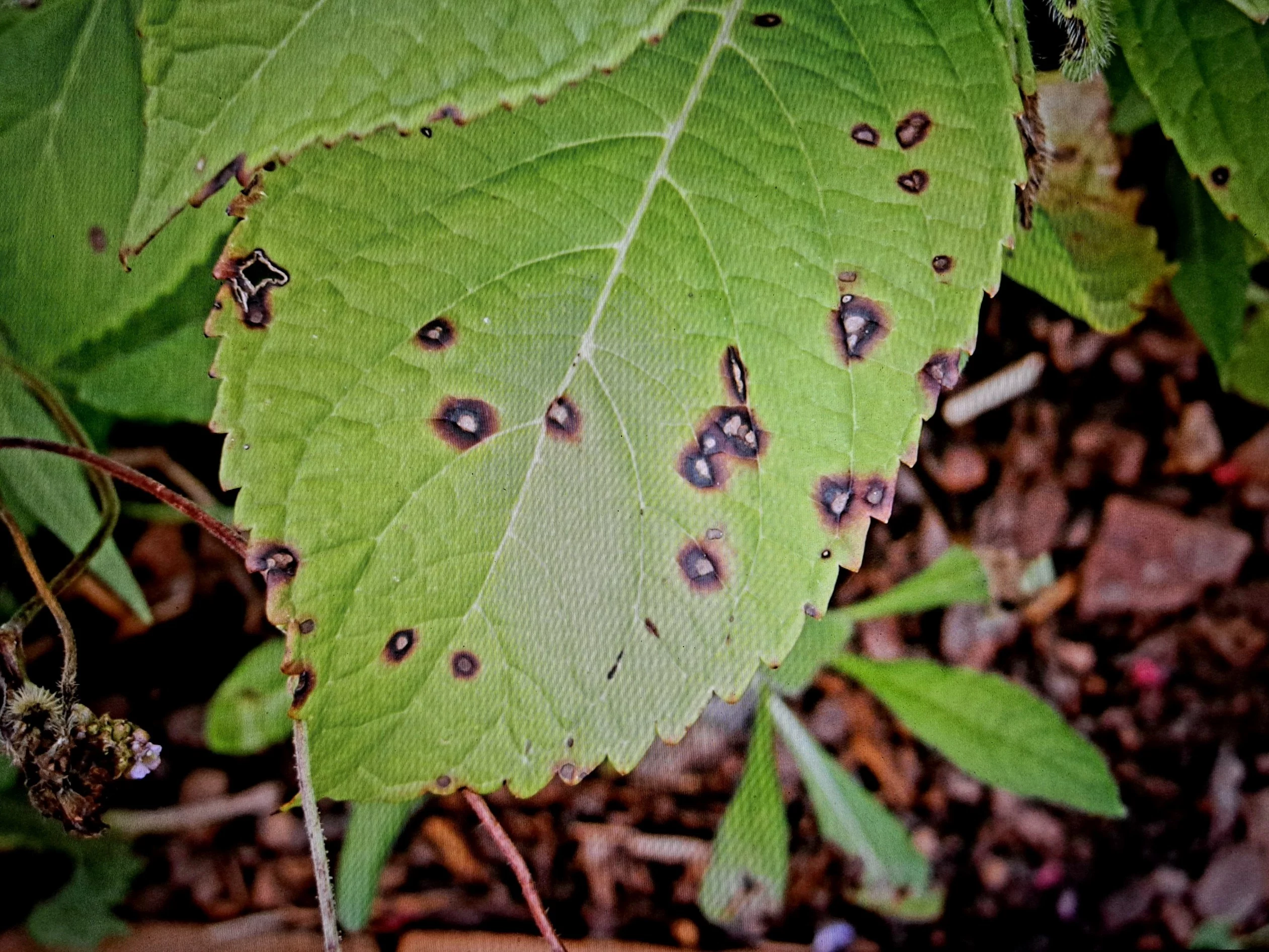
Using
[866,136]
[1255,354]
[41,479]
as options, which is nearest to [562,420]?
[866,136]

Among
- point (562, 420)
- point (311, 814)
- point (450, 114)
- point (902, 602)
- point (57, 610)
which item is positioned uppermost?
point (450, 114)

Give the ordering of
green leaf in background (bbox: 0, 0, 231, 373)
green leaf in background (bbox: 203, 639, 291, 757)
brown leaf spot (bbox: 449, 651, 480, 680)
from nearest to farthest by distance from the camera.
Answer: brown leaf spot (bbox: 449, 651, 480, 680)
green leaf in background (bbox: 0, 0, 231, 373)
green leaf in background (bbox: 203, 639, 291, 757)

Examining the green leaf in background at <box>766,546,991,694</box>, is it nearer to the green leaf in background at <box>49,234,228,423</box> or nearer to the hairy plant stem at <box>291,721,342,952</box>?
the hairy plant stem at <box>291,721,342,952</box>

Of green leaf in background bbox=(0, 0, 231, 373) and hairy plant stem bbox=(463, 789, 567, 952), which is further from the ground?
green leaf in background bbox=(0, 0, 231, 373)

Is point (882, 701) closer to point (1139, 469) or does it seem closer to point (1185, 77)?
point (1139, 469)

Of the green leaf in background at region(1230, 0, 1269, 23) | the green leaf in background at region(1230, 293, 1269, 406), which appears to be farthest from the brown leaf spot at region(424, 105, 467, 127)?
the green leaf in background at region(1230, 293, 1269, 406)

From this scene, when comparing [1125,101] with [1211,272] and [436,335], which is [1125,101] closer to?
[1211,272]
